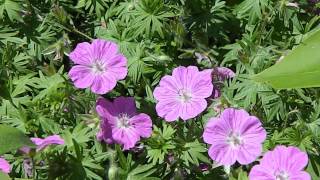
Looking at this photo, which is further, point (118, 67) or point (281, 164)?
point (118, 67)

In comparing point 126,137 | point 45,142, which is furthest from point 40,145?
point 126,137

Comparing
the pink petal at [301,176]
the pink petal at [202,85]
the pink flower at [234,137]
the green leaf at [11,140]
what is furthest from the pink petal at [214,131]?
the green leaf at [11,140]

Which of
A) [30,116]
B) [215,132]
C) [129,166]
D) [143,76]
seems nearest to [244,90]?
[215,132]

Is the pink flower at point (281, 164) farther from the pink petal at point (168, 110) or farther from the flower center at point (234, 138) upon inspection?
the pink petal at point (168, 110)

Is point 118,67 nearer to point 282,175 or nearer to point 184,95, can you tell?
point 184,95

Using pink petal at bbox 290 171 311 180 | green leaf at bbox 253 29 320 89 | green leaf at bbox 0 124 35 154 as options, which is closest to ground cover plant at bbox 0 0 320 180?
pink petal at bbox 290 171 311 180

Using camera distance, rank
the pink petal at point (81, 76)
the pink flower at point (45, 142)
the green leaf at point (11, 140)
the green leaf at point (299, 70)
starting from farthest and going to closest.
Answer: the pink petal at point (81, 76) < the pink flower at point (45, 142) < the green leaf at point (11, 140) < the green leaf at point (299, 70)

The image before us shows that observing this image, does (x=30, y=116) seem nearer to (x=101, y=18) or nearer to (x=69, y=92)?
(x=69, y=92)
